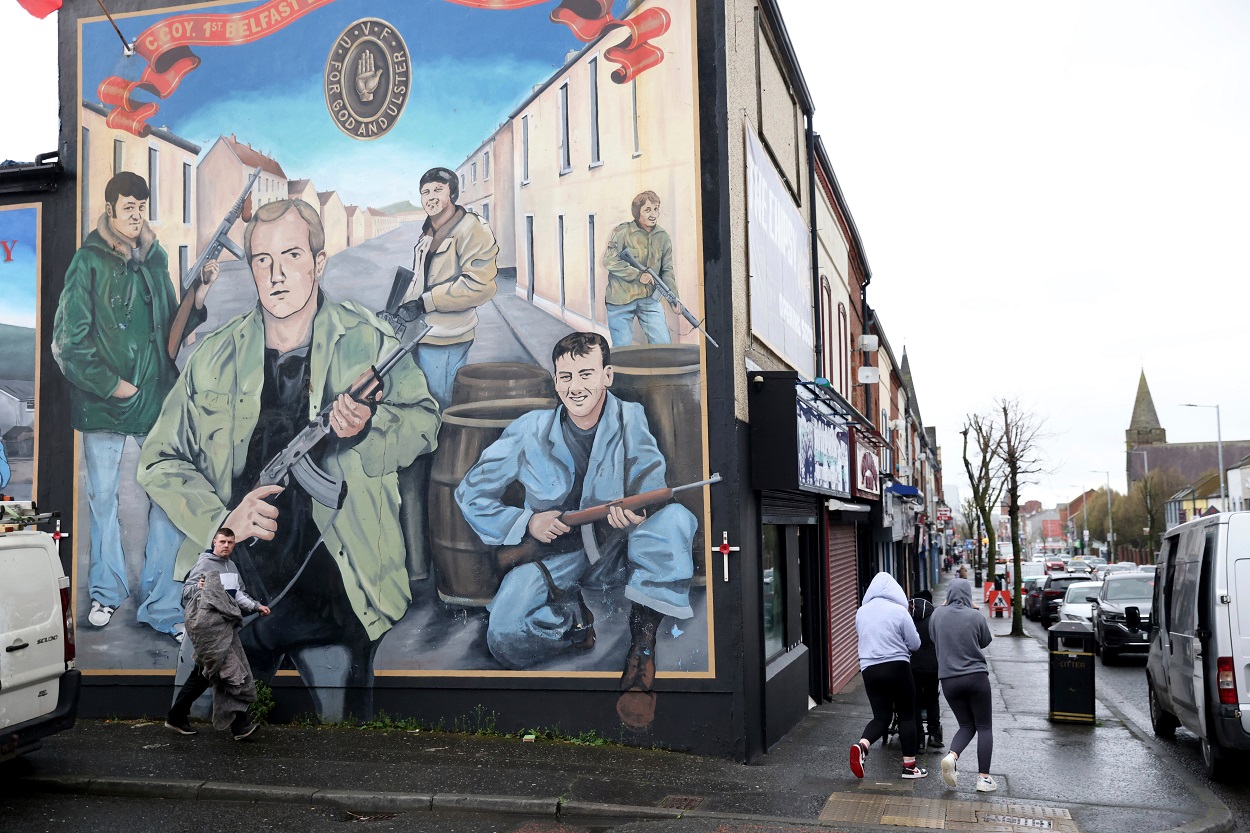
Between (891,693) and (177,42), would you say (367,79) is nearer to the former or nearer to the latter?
(177,42)

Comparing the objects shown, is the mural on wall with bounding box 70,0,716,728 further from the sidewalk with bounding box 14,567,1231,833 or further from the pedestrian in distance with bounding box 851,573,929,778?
the pedestrian in distance with bounding box 851,573,929,778

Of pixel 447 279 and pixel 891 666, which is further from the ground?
pixel 447 279

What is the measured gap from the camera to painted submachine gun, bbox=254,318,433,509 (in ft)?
36.2

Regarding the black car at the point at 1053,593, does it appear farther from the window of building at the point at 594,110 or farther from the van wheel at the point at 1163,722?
the window of building at the point at 594,110

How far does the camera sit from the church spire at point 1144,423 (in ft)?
452

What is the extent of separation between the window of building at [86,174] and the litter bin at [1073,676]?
11839 mm

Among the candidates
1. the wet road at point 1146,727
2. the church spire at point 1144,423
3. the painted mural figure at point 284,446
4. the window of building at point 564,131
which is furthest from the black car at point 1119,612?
the church spire at point 1144,423

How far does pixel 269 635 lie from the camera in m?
11.0

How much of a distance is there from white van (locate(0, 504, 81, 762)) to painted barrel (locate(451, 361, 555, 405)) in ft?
12.6

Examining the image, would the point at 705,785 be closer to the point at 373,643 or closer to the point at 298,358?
the point at 373,643

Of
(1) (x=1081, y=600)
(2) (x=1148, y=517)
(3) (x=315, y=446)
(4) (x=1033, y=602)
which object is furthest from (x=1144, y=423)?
(3) (x=315, y=446)

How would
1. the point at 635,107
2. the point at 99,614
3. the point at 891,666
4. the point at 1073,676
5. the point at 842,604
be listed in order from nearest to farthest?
1. the point at 891,666
2. the point at 635,107
3. the point at 99,614
4. the point at 1073,676
5. the point at 842,604

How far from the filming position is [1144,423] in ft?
454

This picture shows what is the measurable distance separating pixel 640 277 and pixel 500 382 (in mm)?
1703
